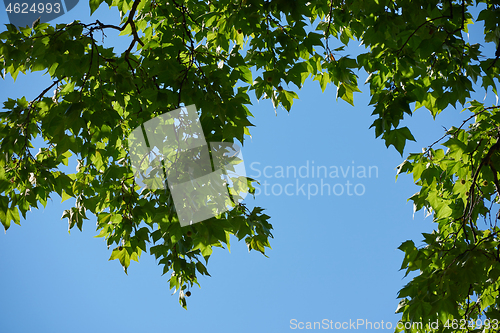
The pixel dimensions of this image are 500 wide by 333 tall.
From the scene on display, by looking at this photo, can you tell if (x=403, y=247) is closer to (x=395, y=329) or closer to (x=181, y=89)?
(x=395, y=329)

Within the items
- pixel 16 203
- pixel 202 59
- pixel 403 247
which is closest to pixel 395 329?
pixel 403 247

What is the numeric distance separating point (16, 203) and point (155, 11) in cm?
182

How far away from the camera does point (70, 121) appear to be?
6.57ft

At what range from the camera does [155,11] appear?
2865 millimetres

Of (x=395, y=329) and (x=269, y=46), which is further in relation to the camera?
(x=395, y=329)

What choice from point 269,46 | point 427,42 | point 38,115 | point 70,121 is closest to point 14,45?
point 38,115

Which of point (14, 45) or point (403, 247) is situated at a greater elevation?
point (14, 45)

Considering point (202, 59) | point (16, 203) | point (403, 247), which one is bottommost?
point (403, 247)

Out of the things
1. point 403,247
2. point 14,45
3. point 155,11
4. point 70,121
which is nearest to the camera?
point 70,121

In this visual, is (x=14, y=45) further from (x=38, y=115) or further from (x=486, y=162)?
(x=486, y=162)

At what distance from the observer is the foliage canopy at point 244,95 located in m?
2.01

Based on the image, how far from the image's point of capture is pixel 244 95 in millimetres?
2521

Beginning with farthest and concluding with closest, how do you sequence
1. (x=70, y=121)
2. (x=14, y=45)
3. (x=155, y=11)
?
(x=155, y=11) → (x=14, y=45) → (x=70, y=121)

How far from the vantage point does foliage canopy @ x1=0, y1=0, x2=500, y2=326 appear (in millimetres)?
2014
